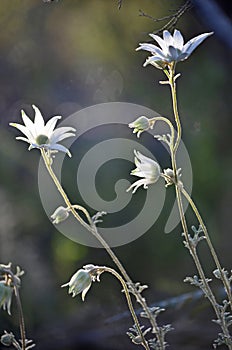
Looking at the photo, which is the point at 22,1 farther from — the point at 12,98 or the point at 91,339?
the point at 91,339

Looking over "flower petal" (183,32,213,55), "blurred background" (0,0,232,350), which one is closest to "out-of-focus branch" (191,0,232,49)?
"flower petal" (183,32,213,55)

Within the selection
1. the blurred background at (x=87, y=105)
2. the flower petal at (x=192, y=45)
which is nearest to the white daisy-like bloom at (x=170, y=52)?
the flower petal at (x=192, y=45)

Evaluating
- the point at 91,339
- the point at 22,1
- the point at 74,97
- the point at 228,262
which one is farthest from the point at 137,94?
the point at 91,339

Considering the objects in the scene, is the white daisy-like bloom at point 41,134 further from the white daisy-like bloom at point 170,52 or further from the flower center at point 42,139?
the white daisy-like bloom at point 170,52

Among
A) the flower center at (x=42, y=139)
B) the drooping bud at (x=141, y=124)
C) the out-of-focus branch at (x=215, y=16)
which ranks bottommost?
the drooping bud at (x=141, y=124)

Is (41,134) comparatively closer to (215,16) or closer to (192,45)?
(192,45)

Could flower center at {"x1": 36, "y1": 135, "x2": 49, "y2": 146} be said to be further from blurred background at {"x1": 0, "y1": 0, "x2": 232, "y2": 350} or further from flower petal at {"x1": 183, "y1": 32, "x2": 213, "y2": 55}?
blurred background at {"x1": 0, "y1": 0, "x2": 232, "y2": 350}

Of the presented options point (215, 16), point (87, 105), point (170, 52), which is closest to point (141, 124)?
point (170, 52)

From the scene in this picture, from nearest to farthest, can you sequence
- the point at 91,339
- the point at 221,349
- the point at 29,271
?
the point at 221,349 < the point at 91,339 < the point at 29,271

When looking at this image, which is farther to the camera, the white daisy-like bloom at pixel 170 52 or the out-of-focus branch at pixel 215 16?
the out-of-focus branch at pixel 215 16
